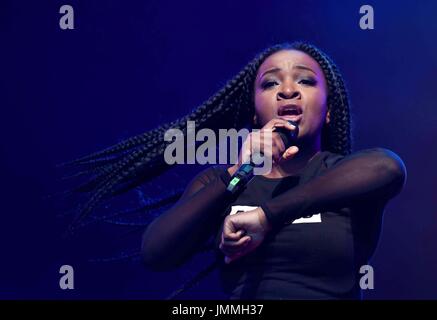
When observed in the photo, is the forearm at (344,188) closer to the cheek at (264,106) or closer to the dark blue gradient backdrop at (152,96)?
the cheek at (264,106)

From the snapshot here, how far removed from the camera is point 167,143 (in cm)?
186

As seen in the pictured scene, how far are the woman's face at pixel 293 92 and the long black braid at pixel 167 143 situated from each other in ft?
0.29

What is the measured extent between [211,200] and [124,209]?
607 mm

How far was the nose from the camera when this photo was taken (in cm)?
158

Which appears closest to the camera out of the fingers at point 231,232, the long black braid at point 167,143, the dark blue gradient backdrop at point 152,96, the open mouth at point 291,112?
the fingers at point 231,232

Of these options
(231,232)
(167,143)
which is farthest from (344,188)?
(167,143)

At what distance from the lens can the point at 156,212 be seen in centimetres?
196

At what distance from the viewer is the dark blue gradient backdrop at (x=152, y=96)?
198 cm

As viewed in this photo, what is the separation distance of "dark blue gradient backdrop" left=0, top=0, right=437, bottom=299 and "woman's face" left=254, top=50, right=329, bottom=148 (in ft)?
1.13

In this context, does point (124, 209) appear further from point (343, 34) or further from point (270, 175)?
point (343, 34)

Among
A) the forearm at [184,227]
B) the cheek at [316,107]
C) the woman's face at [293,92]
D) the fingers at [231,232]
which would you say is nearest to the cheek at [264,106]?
the woman's face at [293,92]

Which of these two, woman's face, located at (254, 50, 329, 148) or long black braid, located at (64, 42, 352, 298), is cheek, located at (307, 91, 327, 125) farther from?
long black braid, located at (64, 42, 352, 298)

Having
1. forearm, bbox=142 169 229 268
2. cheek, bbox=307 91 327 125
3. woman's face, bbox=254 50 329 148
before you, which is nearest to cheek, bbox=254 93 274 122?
woman's face, bbox=254 50 329 148
